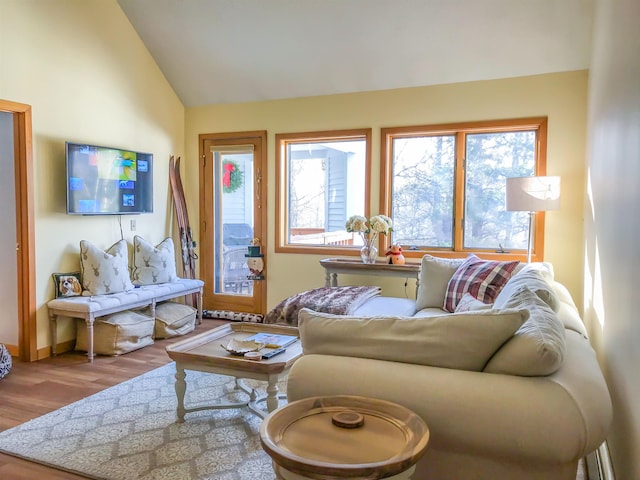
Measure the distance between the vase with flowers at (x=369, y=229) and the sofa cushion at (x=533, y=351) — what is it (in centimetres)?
305

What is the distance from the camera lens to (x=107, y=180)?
4781 millimetres

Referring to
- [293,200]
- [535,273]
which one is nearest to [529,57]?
[535,273]

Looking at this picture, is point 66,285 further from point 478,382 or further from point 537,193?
point 537,193

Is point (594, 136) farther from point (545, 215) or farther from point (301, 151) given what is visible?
point (301, 151)

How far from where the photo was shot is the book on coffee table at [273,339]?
3.02 metres

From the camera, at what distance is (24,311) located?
13.7 feet

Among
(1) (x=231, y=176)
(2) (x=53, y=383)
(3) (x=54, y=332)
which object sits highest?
(1) (x=231, y=176)

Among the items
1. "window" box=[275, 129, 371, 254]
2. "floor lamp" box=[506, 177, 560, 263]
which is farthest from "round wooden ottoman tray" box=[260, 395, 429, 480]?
"window" box=[275, 129, 371, 254]

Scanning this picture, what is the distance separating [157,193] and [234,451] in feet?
12.2

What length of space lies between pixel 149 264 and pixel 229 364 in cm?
273

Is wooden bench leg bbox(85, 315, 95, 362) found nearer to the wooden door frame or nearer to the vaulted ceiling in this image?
the wooden door frame

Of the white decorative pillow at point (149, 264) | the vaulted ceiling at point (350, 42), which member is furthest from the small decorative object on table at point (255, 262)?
the vaulted ceiling at point (350, 42)

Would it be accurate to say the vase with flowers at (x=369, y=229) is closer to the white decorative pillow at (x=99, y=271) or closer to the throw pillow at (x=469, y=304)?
the throw pillow at (x=469, y=304)

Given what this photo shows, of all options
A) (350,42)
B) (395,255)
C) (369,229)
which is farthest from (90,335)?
(350,42)
